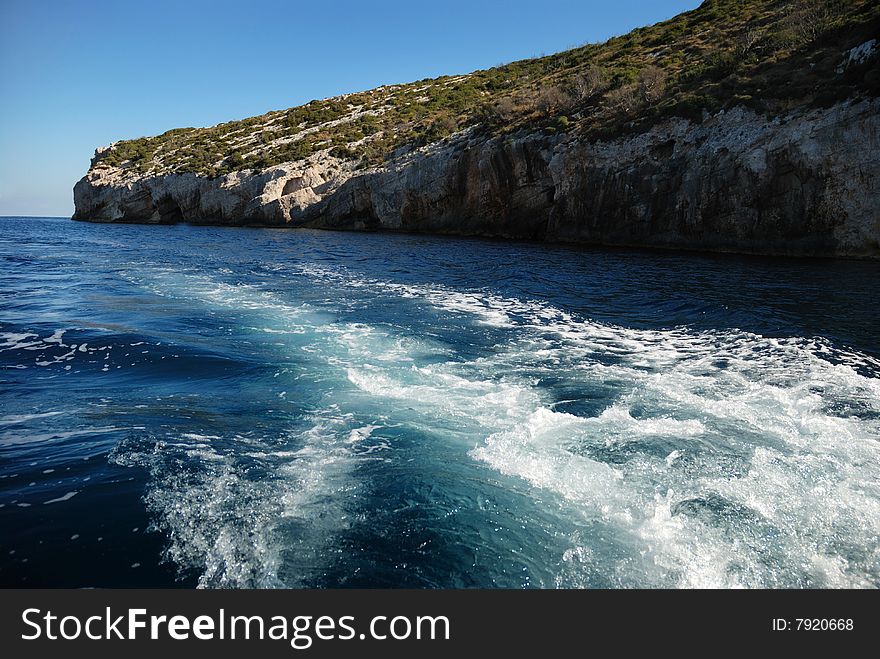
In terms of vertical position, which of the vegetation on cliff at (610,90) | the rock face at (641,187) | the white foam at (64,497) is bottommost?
the white foam at (64,497)

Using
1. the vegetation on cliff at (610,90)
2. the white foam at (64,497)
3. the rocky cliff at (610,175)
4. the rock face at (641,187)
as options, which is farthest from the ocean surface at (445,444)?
the vegetation on cliff at (610,90)

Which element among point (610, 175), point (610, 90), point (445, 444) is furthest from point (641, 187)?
point (445, 444)

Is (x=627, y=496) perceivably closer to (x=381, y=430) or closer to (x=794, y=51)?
(x=381, y=430)

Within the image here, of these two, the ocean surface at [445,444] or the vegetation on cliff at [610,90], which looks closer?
the ocean surface at [445,444]

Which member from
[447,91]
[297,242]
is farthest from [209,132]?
[297,242]

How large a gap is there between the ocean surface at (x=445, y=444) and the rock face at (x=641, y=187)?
8299mm

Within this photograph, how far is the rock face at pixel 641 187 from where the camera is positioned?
19.8 metres

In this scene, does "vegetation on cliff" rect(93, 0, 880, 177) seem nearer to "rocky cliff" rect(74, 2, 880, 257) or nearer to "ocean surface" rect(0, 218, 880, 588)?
"rocky cliff" rect(74, 2, 880, 257)

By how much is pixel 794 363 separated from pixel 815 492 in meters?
4.70

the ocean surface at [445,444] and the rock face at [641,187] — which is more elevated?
the rock face at [641,187]

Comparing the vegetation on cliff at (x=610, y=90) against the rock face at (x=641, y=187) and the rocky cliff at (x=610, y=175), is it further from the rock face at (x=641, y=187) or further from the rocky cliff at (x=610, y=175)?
the rock face at (x=641, y=187)

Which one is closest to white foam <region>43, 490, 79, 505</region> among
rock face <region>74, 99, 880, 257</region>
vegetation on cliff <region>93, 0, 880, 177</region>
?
rock face <region>74, 99, 880, 257</region>

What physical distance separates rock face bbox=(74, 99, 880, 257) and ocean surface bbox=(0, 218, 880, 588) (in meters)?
8.30

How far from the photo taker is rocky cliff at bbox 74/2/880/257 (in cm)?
2023
